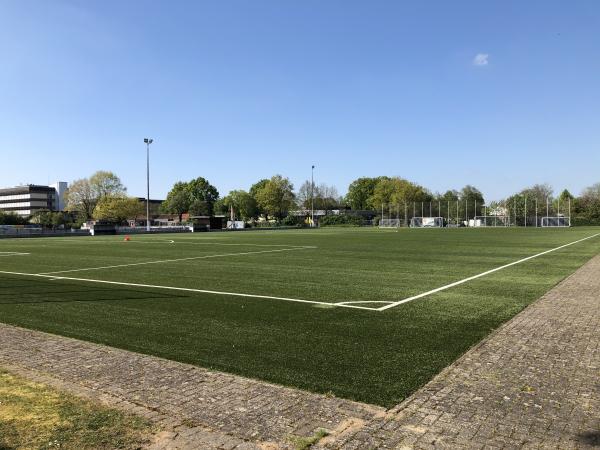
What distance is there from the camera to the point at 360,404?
4.43m

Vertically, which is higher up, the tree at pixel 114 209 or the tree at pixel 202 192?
the tree at pixel 202 192

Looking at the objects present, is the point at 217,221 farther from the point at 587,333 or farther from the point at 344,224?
the point at 587,333

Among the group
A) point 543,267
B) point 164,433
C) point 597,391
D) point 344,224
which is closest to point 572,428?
point 597,391

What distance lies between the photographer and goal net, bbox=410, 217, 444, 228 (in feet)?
294

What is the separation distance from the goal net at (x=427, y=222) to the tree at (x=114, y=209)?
5651 cm

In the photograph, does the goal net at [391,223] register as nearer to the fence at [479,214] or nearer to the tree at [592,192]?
the fence at [479,214]

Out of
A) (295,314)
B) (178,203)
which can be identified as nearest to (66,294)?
(295,314)

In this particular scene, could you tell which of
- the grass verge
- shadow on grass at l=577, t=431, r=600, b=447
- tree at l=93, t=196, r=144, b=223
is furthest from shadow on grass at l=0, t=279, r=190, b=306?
tree at l=93, t=196, r=144, b=223

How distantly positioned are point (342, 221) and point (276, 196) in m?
19.3

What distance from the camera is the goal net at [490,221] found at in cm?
8487

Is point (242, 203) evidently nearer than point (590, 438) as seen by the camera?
No

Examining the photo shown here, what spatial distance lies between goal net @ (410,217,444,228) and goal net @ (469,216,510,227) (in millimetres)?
7255

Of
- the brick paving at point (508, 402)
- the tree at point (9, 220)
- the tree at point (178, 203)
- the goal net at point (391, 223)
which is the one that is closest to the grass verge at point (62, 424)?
the brick paving at point (508, 402)

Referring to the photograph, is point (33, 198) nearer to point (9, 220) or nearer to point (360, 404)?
point (9, 220)
